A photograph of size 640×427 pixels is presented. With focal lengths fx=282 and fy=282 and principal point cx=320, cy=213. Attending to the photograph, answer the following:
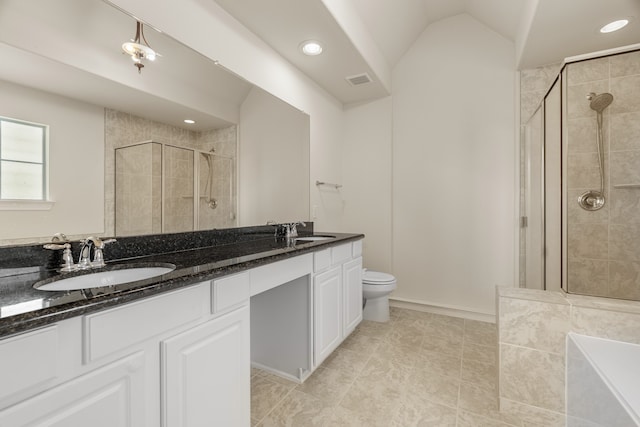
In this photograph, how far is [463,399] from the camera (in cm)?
161

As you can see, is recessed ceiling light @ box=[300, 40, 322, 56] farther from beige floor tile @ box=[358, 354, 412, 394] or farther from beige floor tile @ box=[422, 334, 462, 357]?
beige floor tile @ box=[422, 334, 462, 357]

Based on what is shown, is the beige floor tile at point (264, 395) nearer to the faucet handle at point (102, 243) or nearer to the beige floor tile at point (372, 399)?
the beige floor tile at point (372, 399)

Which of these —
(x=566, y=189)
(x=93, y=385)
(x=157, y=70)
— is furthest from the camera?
(x=566, y=189)

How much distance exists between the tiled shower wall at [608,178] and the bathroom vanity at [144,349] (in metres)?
1.74

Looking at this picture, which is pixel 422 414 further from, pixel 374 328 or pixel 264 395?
pixel 374 328

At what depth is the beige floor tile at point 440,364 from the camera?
1865mm

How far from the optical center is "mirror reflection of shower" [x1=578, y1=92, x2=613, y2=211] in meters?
1.77

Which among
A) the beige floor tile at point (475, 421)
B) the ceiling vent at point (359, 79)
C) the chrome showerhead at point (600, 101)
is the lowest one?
the beige floor tile at point (475, 421)

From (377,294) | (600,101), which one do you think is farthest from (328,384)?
(600,101)

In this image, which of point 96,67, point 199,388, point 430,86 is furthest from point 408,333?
point 96,67

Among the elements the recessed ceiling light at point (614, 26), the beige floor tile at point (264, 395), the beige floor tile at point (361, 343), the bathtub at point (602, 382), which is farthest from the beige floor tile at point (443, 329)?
the recessed ceiling light at point (614, 26)

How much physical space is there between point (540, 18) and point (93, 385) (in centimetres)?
295

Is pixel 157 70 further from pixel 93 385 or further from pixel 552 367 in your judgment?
pixel 552 367

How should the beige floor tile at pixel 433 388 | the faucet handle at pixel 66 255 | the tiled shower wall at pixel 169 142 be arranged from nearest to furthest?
the faucet handle at pixel 66 255 → the tiled shower wall at pixel 169 142 → the beige floor tile at pixel 433 388
